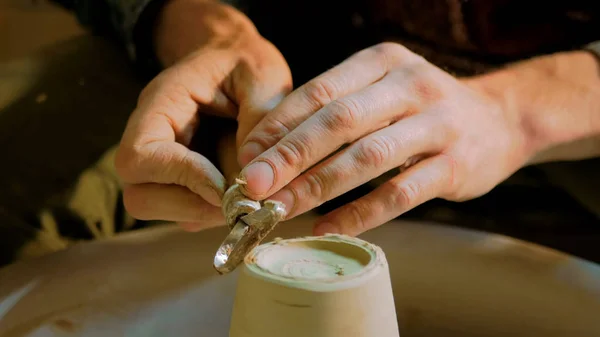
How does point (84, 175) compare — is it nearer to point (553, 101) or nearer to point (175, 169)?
point (175, 169)

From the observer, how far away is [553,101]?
2.32 ft

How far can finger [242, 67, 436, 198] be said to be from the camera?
48 centimetres

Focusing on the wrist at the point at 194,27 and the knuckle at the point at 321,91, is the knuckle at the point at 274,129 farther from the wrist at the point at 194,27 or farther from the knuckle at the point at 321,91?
the wrist at the point at 194,27

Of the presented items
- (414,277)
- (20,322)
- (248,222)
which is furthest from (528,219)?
(20,322)

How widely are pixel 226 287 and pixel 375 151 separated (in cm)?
27

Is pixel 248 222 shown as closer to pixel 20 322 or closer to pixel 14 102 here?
pixel 20 322

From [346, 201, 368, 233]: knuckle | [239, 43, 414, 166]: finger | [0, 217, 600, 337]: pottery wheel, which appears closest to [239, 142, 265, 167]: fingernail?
[239, 43, 414, 166]: finger

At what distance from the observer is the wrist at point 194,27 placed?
71 centimetres

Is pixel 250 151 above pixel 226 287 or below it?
above

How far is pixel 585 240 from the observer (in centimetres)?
84

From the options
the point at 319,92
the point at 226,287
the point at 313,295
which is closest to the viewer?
the point at 313,295

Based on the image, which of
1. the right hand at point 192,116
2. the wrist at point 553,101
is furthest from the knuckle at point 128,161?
the wrist at point 553,101

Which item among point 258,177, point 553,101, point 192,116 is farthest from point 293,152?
point 553,101

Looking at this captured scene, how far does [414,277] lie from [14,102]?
56 centimetres
